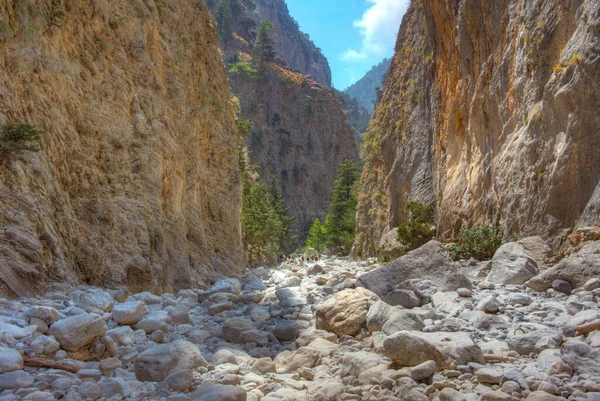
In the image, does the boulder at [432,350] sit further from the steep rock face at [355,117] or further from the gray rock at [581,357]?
the steep rock face at [355,117]

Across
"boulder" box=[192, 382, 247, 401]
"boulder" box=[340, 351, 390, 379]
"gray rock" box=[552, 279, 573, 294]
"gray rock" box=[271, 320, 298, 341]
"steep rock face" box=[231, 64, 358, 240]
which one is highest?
"steep rock face" box=[231, 64, 358, 240]

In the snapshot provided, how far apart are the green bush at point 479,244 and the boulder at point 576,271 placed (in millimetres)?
4778

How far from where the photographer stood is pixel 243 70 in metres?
63.1

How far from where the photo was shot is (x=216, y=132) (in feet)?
52.6

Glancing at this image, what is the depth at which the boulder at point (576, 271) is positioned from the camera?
6.51 meters

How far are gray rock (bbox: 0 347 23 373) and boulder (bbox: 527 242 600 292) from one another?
6.92 m

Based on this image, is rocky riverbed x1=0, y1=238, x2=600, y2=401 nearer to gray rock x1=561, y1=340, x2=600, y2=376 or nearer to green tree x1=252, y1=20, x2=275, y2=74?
gray rock x1=561, y1=340, x2=600, y2=376

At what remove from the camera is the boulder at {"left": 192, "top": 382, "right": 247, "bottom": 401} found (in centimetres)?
412

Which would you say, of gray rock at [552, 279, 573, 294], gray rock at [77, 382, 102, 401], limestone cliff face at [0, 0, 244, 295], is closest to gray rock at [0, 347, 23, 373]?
gray rock at [77, 382, 102, 401]

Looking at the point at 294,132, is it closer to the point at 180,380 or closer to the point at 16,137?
the point at 16,137

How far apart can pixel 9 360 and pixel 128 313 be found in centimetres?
221

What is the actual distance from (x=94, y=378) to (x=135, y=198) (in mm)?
5661

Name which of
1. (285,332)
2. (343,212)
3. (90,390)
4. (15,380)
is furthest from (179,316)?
(343,212)

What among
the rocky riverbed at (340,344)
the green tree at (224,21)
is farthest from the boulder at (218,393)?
the green tree at (224,21)
